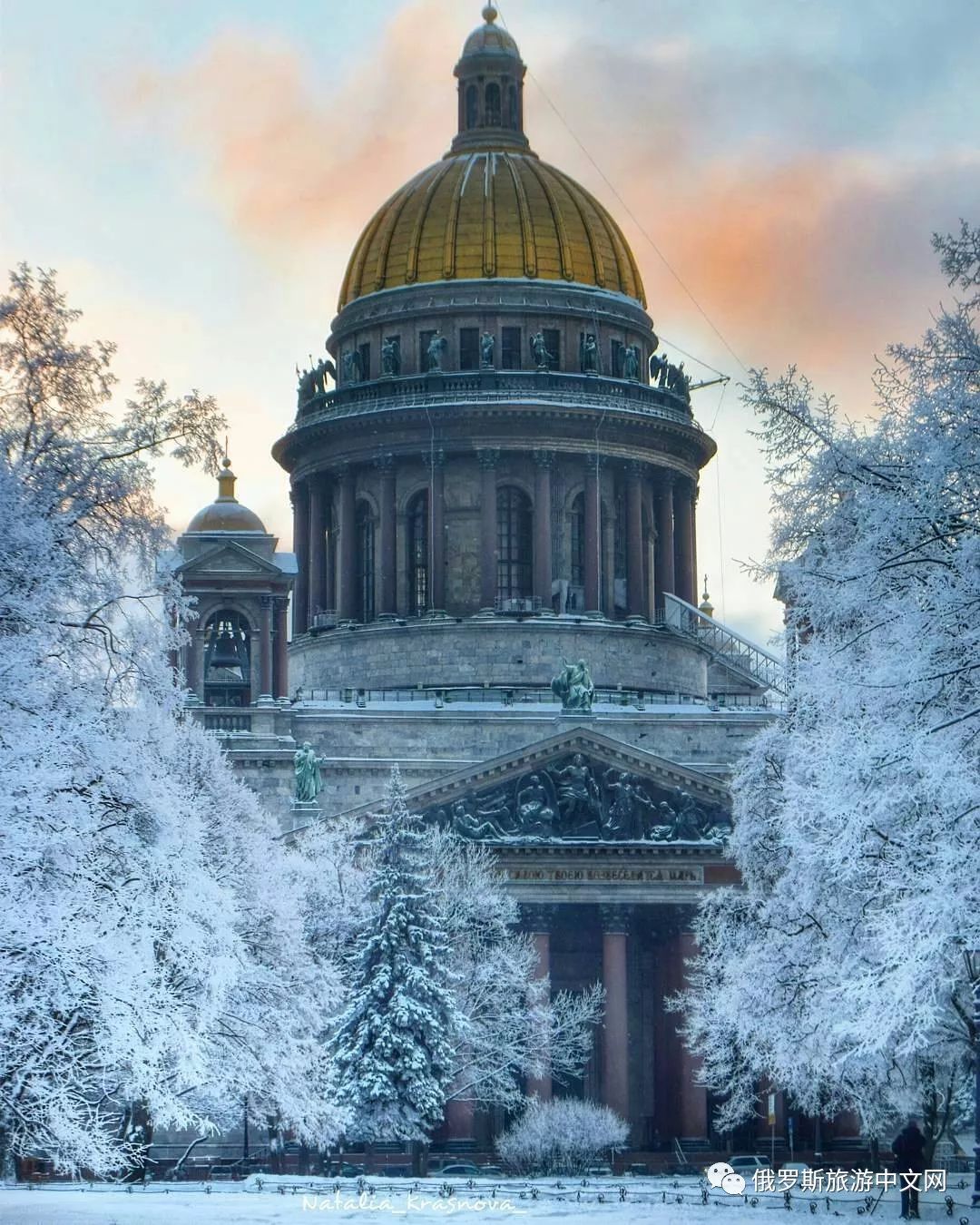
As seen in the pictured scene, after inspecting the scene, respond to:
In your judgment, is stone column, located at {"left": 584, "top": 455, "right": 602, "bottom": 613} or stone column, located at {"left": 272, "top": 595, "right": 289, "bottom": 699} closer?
stone column, located at {"left": 272, "top": 595, "right": 289, "bottom": 699}

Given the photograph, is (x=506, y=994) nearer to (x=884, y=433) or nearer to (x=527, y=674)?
(x=527, y=674)

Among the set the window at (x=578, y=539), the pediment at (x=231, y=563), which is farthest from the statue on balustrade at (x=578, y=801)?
the window at (x=578, y=539)

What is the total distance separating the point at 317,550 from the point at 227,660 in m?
17.0

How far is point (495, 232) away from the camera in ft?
327

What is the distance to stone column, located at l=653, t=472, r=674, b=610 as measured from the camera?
10188 cm

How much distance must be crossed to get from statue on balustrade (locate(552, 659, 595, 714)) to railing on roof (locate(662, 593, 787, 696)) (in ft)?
49.2

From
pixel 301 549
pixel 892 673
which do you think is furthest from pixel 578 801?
pixel 892 673

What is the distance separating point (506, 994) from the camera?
7344cm

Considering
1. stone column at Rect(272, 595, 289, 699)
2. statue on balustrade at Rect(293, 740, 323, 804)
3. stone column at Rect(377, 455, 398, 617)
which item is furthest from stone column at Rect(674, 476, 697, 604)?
statue on balustrade at Rect(293, 740, 323, 804)

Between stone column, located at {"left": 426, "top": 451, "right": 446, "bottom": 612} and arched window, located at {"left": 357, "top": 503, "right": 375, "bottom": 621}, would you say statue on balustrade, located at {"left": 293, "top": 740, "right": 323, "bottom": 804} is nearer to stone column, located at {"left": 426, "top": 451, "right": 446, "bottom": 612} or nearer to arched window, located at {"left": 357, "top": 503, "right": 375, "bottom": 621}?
stone column, located at {"left": 426, "top": 451, "right": 446, "bottom": 612}

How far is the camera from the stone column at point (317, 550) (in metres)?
102

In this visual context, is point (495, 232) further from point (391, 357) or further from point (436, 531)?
point (436, 531)

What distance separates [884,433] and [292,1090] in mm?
21495

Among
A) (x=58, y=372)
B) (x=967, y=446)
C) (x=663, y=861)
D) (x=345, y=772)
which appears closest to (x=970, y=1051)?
(x=967, y=446)
